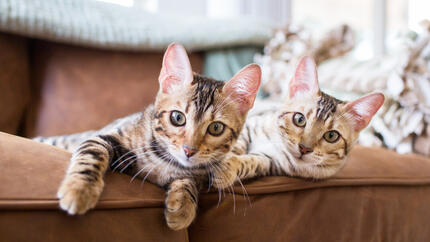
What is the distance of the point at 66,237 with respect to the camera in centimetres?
61

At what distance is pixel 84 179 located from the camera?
25.9 inches

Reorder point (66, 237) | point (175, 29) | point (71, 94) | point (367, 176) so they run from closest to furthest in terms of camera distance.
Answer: point (66, 237) < point (367, 176) < point (71, 94) < point (175, 29)

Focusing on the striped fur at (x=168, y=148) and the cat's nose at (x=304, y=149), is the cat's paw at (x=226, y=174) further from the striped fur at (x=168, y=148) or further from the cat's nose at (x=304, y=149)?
the cat's nose at (x=304, y=149)

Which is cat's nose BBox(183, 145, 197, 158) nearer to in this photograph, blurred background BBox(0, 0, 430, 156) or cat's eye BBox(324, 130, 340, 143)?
cat's eye BBox(324, 130, 340, 143)

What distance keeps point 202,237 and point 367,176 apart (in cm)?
57

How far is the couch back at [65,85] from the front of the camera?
1.43 meters

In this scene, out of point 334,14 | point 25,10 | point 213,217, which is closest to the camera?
point 213,217

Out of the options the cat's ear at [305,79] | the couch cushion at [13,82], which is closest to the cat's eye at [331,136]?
the cat's ear at [305,79]

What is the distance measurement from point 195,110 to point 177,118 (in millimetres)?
52

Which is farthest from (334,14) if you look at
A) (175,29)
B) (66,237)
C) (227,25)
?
(66,237)

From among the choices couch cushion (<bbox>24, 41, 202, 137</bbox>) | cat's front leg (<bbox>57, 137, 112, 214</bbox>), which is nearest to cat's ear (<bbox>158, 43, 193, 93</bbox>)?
Answer: cat's front leg (<bbox>57, 137, 112, 214</bbox>)

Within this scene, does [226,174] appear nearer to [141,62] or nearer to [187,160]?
[187,160]

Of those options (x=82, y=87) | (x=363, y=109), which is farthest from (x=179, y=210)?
(x=82, y=87)

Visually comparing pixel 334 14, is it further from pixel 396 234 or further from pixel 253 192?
pixel 253 192
